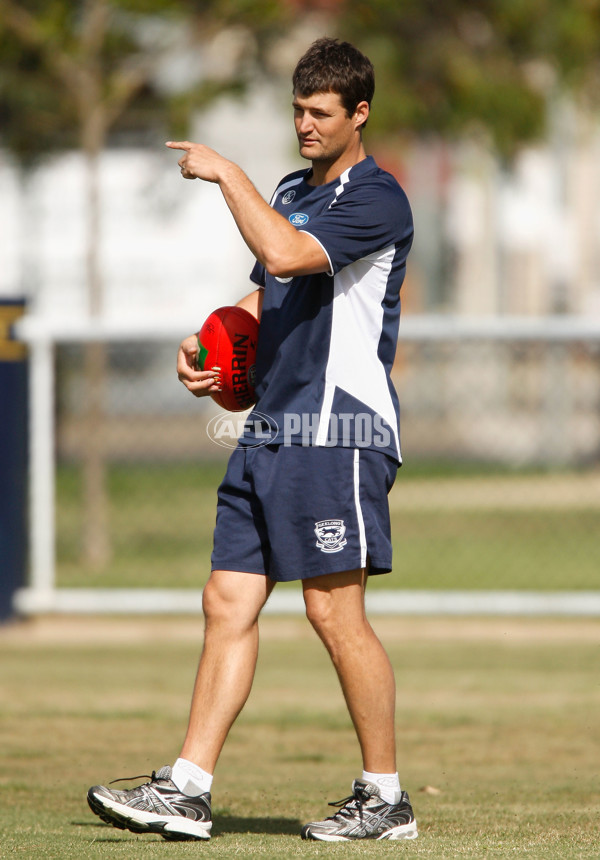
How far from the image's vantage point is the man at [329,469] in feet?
13.3

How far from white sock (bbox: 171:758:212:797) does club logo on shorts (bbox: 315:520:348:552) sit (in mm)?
734

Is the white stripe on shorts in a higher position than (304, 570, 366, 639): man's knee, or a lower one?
higher

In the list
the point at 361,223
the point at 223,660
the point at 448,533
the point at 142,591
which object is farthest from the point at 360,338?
the point at 448,533

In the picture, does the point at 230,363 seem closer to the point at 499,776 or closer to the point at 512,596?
the point at 499,776

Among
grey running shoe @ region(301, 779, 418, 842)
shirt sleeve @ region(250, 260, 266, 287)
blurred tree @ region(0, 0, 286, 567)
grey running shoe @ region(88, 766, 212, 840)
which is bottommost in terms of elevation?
grey running shoe @ region(301, 779, 418, 842)

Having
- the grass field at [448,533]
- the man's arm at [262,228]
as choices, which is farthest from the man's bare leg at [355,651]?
the grass field at [448,533]

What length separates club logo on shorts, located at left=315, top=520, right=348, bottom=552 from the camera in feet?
13.3

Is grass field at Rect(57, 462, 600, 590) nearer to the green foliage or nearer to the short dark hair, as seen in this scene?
the green foliage

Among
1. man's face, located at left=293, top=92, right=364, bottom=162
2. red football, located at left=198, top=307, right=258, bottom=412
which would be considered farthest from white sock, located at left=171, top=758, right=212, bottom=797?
man's face, located at left=293, top=92, right=364, bottom=162

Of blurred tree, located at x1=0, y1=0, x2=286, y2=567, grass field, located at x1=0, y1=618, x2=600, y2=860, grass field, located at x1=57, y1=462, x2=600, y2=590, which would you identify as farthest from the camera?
blurred tree, located at x1=0, y1=0, x2=286, y2=567

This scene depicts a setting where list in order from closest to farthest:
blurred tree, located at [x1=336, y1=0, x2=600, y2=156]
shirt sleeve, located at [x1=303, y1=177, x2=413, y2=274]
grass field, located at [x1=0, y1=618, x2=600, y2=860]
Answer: shirt sleeve, located at [x1=303, y1=177, x2=413, y2=274] → grass field, located at [x1=0, y1=618, x2=600, y2=860] → blurred tree, located at [x1=336, y1=0, x2=600, y2=156]

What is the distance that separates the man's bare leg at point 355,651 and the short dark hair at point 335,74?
141 cm

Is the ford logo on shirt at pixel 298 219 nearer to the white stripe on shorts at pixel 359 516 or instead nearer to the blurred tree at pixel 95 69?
Answer: the white stripe on shorts at pixel 359 516

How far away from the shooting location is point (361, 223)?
4016 mm
